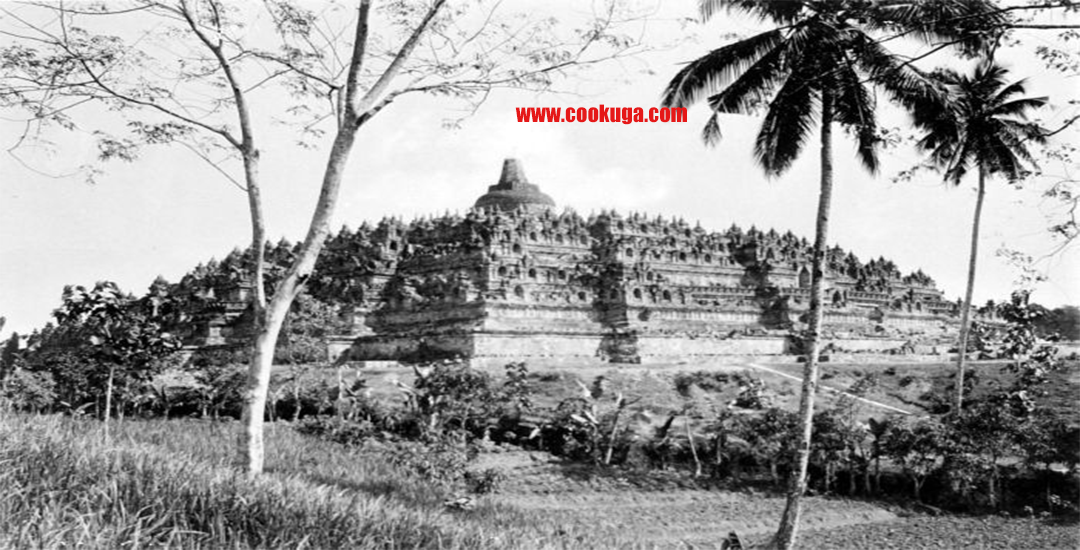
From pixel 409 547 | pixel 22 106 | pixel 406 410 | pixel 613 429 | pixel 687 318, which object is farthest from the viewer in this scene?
pixel 687 318

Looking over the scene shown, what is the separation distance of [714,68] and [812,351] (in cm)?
560

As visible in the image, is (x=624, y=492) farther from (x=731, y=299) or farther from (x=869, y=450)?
(x=731, y=299)

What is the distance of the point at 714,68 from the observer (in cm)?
1575

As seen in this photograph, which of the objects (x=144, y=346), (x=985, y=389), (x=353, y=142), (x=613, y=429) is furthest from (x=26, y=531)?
(x=985, y=389)

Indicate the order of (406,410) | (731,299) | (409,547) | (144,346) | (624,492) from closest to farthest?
(409,547) < (144,346) < (624,492) < (406,410) < (731,299)

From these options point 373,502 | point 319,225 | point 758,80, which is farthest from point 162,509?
point 758,80

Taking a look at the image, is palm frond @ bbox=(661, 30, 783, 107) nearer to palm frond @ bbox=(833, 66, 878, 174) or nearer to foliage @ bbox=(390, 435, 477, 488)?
palm frond @ bbox=(833, 66, 878, 174)

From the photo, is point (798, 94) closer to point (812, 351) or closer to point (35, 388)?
point (812, 351)

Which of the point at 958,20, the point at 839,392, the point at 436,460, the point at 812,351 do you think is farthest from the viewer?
the point at 839,392

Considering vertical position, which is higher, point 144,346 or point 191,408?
point 144,346

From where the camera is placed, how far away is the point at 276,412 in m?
26.1

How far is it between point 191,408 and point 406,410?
658cm

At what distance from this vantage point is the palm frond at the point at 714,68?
1538 cm

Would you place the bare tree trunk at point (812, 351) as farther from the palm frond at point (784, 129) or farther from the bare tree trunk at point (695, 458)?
the bare tree trunk at point (695, 458)
